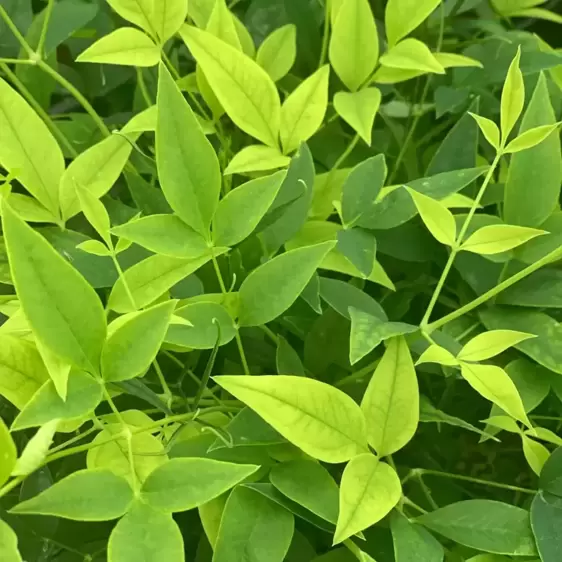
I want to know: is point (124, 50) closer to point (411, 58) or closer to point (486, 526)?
point (411, 58)

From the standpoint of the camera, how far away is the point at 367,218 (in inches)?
13.3

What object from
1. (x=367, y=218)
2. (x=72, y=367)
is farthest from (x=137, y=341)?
(x=367, y=218)

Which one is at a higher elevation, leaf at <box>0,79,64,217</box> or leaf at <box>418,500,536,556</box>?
leaf at <box>0,79,64,217</box>

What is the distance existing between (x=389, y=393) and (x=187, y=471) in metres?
0.09

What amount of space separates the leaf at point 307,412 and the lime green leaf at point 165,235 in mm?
60

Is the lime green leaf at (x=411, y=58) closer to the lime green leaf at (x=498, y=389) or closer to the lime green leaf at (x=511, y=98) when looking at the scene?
the lime green leaf at (x=511, y=98)

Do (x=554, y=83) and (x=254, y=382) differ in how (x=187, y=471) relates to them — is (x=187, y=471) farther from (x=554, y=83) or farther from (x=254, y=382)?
(x=554, y=83)

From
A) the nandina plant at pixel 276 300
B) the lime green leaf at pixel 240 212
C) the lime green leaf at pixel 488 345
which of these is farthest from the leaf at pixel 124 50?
the lime green leaf at pixel 488 345

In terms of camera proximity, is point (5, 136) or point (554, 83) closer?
point (5, 136)

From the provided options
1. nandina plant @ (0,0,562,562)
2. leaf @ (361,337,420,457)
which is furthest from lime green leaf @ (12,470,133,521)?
leaf @ (361,337,420,457)

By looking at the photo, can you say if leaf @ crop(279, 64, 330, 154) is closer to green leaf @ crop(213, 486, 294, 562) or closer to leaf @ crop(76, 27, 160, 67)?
leaf @ crop(76, 27, 160, 67)

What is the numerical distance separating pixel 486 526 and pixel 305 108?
0.22 m

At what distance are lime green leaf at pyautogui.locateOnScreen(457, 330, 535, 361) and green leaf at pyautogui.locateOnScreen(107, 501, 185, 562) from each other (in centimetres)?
14

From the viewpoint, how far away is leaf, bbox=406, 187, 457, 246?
29 centimetres
